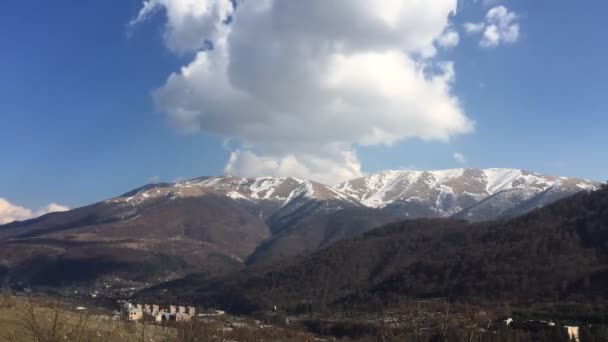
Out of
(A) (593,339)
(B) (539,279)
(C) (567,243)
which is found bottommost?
(A) (593,339)

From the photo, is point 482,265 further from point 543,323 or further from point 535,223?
point 543,323

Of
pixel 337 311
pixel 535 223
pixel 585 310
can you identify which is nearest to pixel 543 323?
pixel 585 310

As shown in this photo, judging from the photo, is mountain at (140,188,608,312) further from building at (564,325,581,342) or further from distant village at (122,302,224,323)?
distant village at (122,302,224,323)

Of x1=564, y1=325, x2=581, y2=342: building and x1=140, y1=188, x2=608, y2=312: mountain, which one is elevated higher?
x1=140, y1=188, x2=608, y2=312: mountain

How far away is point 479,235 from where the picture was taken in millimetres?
193500

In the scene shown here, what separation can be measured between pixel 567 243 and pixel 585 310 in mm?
55644

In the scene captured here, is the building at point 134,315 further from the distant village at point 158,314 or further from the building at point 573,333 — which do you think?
the building at point 573,333

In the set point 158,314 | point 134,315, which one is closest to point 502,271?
point 158,314

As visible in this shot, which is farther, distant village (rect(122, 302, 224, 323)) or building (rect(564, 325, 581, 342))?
distant village (rect(122, 302, 224, 323))

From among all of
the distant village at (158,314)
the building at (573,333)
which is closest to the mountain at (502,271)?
the building at (573,333)

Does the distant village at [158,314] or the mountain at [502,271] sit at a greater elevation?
the mountain at [502,271]

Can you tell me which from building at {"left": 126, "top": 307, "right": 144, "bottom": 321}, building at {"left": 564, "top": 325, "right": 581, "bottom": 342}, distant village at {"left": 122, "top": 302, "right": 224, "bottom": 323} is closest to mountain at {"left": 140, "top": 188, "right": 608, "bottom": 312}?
building at {"left": 564, "top": 325, "right": 581, "bottom": 342}

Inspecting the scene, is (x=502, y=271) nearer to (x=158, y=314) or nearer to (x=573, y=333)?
(x=573, y=333)

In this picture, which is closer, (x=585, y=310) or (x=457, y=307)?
(x=585, y=310)
